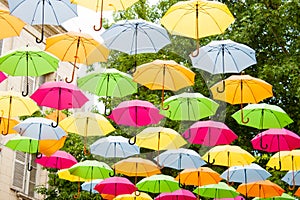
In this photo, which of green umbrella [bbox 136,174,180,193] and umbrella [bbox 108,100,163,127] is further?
green umbrella [bbox 136,174,180,193]

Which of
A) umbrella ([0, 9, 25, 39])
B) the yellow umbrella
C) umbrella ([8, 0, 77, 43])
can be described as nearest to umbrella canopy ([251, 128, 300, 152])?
the yellow umbrella

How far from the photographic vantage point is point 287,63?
12445 mm

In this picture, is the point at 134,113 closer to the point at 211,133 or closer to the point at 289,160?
the point at 211,133

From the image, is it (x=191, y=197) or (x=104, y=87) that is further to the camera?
(x=191, y=197)

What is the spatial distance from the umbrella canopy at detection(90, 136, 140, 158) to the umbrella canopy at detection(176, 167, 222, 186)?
98 centimetres

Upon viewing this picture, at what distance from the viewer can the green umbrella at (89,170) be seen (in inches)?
400

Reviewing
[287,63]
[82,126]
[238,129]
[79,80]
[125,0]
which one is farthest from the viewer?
[238,129]

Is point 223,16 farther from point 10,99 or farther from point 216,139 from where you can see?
point 10,99

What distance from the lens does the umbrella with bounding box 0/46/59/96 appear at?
8438 mm

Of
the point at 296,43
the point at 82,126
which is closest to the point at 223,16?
the point at 82,126

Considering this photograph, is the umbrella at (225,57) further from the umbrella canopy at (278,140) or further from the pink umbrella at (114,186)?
the pink umbrella at (114,186)

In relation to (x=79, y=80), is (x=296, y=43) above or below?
above

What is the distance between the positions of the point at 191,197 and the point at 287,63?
376 centimetres

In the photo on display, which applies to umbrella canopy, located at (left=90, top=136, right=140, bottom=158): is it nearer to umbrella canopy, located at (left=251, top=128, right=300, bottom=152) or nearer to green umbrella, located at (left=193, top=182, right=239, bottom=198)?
green umbrella, located at (left=193, top=182, right=239, bottom=198)
